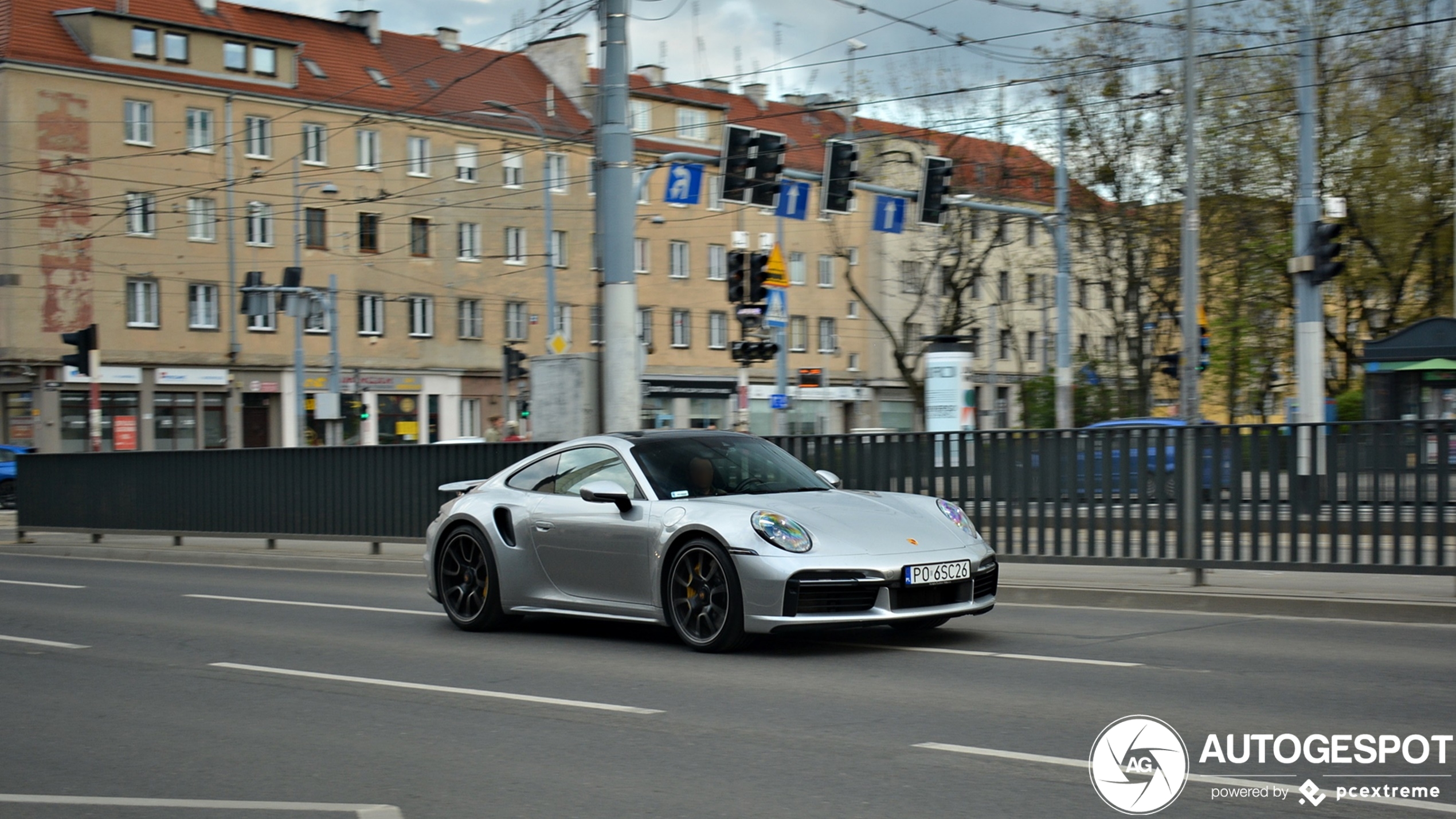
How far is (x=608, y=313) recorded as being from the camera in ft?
52.0

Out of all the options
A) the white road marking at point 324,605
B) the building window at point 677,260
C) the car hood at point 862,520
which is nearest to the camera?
the car hood at point 862,520

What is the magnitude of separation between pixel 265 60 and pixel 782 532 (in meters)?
49.2

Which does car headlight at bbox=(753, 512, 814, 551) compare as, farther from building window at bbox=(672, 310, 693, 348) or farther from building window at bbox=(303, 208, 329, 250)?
building window at bbox=(672, 310, 693, 348)

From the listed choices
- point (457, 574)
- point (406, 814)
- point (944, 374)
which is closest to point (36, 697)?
point (457, 574)

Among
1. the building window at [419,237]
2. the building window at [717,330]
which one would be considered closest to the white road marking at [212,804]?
the building window at [419,237]

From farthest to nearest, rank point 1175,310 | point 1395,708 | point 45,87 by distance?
point 45,87 < point 1175,310 < point 1395,708

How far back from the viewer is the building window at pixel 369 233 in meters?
54.4

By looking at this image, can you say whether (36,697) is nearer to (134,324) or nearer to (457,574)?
(457,574)

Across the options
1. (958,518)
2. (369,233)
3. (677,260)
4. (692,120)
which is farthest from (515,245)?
(958,518)

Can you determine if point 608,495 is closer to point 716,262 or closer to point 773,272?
point 773,272

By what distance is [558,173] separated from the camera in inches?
2347

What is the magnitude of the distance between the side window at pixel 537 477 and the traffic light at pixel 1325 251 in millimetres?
15342

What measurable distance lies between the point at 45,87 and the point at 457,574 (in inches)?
1675

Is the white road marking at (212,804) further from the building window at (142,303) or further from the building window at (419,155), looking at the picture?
the building window at (419,155)
